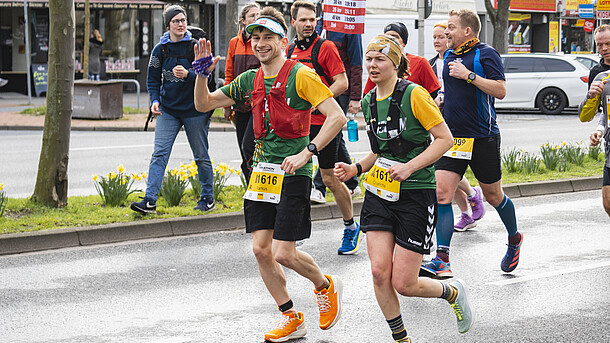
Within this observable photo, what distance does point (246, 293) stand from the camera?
648 centimetres

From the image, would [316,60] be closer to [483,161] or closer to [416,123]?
[483,161]

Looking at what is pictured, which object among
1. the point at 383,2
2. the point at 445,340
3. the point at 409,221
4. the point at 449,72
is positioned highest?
the point at 383,2

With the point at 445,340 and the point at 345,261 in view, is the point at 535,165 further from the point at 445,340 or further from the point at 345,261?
the point at 445,340

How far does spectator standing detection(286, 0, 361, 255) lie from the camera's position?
770 centimetres

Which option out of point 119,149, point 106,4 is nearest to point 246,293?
point 119,149

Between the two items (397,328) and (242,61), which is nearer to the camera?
(397,328)

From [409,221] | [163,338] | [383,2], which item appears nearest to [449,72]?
[409,221]

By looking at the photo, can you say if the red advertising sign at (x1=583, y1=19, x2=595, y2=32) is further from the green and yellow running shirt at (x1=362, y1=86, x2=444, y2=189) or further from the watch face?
the watch face

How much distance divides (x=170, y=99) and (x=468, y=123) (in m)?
3.19

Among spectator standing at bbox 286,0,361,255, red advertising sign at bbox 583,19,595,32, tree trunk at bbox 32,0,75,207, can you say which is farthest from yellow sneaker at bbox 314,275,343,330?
red advertising sign at bbox 583,19,595,32

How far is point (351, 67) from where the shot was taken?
9.19m

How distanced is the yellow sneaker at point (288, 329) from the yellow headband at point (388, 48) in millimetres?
1560

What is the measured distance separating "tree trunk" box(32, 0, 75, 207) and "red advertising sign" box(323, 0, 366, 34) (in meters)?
2.83

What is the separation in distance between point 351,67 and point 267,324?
4.05 metres
